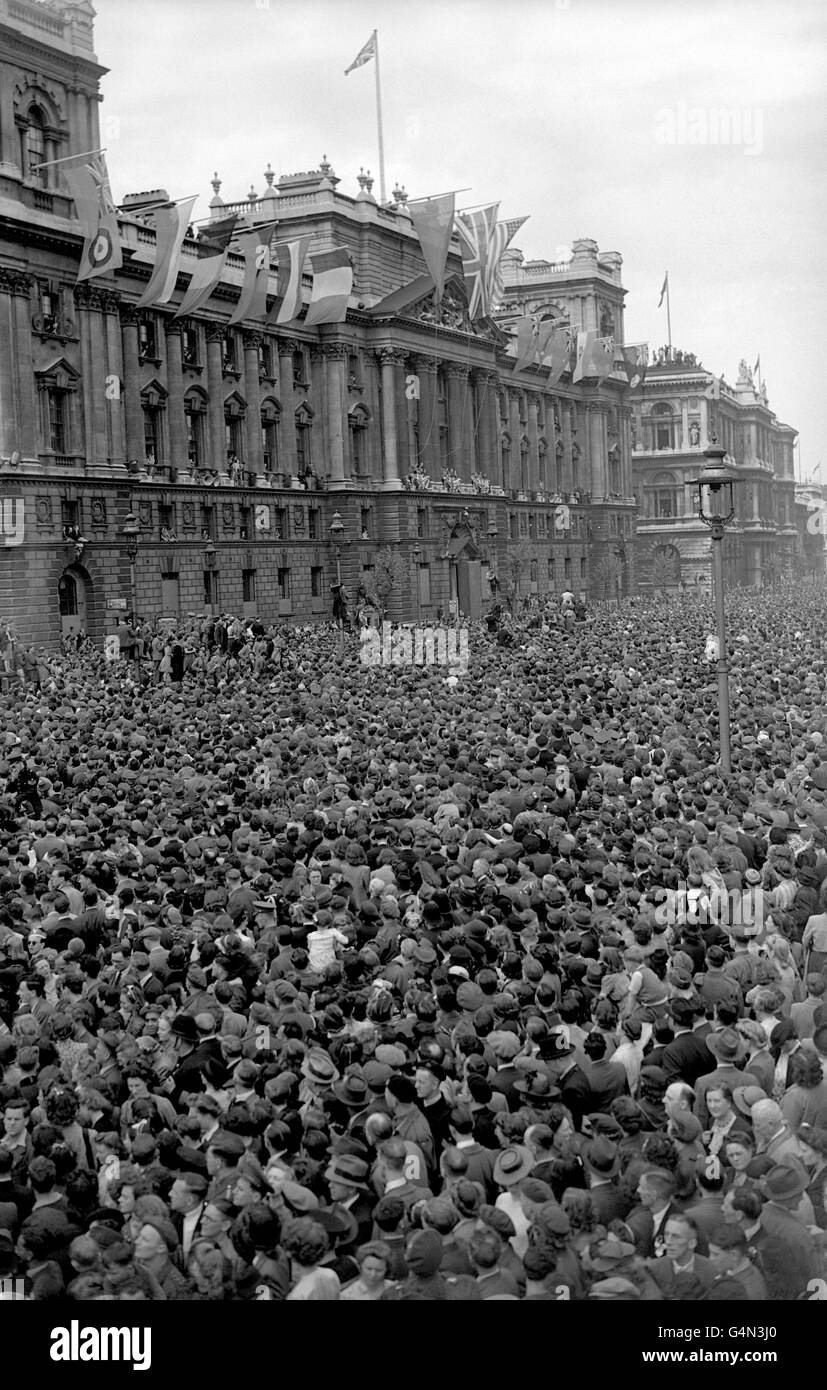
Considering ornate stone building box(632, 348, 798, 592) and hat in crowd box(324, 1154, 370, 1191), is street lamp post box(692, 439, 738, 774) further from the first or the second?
ornate stone building box(632, 348, 798, 592)

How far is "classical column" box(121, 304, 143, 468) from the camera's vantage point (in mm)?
58125

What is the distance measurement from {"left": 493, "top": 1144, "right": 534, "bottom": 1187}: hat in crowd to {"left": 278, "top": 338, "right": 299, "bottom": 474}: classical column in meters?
61.7

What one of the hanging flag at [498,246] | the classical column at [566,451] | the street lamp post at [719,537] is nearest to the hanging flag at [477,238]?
the hanging flag at [498,246]

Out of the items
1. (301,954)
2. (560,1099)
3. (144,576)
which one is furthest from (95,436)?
(560,1099)

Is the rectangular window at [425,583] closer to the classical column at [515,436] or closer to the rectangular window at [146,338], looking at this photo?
the classical column at [515,436]

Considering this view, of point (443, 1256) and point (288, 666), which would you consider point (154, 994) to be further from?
point (288, 666)

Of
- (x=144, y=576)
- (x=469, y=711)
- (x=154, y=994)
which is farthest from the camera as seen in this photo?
(x=144, y=576)

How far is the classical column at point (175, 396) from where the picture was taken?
2395 inches

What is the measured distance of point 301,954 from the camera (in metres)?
13.2

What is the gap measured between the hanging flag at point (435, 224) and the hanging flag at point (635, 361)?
188 feet

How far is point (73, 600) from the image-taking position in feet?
174

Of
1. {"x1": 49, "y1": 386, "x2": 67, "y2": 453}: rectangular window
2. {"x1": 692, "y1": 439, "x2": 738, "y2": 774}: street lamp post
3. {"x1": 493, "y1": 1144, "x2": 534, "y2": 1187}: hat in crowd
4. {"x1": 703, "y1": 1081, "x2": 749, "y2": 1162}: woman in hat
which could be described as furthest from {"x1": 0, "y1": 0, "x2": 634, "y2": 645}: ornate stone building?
{"x1": 493, "y1": 1144, "x2": 534, "y2": 1187}: hat in crowd

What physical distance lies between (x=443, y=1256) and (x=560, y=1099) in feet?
7.77
